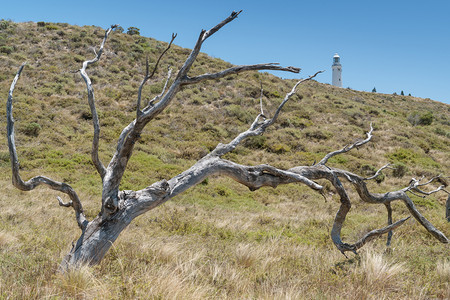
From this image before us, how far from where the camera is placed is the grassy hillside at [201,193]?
11.1ft

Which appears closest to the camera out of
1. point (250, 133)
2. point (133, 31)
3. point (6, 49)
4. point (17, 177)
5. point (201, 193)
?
point (17, 177)

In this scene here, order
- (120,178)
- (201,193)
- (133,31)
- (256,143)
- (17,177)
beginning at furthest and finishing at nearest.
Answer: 1. (133,31)
2. (256,143)
3. (201,193)
4. (120,178)
5. (17,177)

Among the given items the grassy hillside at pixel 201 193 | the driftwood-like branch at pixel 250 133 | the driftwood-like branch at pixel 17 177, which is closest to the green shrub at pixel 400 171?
the grassy hillside at pixel 201 193

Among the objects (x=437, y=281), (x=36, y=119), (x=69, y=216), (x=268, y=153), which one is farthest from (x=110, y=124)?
(x=437, y=281)

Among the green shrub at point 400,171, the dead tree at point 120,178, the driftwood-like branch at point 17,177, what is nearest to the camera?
the driftwood-like branch at point 17,177

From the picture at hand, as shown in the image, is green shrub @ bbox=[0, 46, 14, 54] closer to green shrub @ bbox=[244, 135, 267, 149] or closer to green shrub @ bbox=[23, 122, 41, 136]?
green shrub @ bbox=[23, 122, 41, 136]

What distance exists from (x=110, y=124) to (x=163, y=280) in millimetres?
18805

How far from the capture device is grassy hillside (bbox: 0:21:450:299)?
11.1 ft

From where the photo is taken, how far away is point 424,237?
7051 mm

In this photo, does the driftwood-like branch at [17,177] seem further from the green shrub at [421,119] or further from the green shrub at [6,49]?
the green shrub at [421,119]

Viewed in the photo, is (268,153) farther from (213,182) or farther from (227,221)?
(227,221)

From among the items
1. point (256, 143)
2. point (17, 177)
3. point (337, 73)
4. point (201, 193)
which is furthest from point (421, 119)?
point (337, 73)

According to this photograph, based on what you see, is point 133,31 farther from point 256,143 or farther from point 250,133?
point 250,133

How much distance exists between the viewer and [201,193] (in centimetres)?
1253
